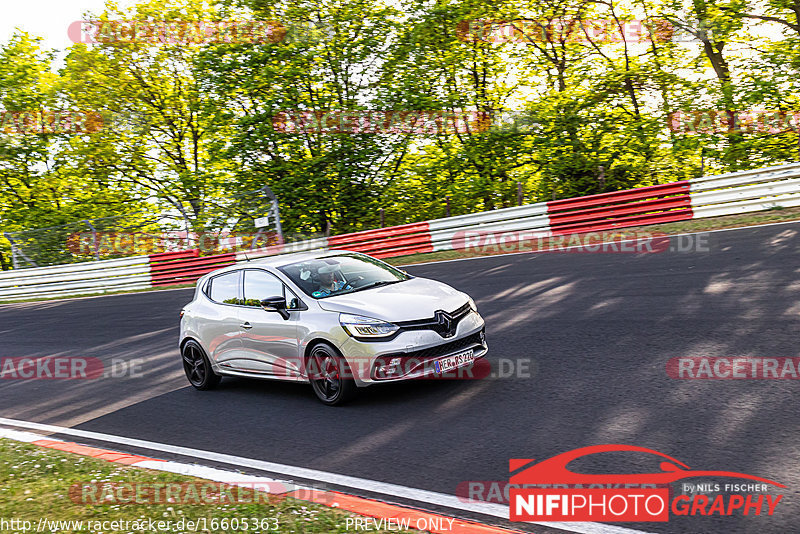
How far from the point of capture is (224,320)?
889 cm

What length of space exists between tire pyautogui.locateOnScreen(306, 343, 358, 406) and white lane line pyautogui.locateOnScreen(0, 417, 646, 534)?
1362 mm

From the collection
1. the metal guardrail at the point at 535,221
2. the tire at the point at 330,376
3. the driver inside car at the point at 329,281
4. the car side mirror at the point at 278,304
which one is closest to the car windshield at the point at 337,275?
the driver inside car at the point at 329,281

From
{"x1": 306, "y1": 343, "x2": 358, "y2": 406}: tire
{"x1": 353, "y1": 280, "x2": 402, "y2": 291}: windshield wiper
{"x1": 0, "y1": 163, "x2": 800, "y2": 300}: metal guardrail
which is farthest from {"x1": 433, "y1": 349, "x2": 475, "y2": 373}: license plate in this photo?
{"x1": 0, "y1": 163, "x2": 800, "y2": 300}: metal guardrail

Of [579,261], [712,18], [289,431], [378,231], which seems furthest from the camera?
[712,18]

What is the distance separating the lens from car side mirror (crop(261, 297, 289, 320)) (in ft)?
25.7

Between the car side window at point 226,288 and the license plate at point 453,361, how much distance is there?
290 cm

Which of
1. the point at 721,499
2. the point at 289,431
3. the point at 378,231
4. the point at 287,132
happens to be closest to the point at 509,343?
the point at 289,431

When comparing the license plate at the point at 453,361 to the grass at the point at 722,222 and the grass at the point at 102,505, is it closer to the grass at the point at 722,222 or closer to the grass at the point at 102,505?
the grass at the point at 102,505

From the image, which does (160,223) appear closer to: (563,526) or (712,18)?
(712,18)

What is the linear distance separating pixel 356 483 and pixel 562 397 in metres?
2.26

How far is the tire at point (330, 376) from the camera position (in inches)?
292

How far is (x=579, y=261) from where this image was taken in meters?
13.7

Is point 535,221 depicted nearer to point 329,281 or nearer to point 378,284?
point 378,284

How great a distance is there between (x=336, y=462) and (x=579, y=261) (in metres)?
8.78
